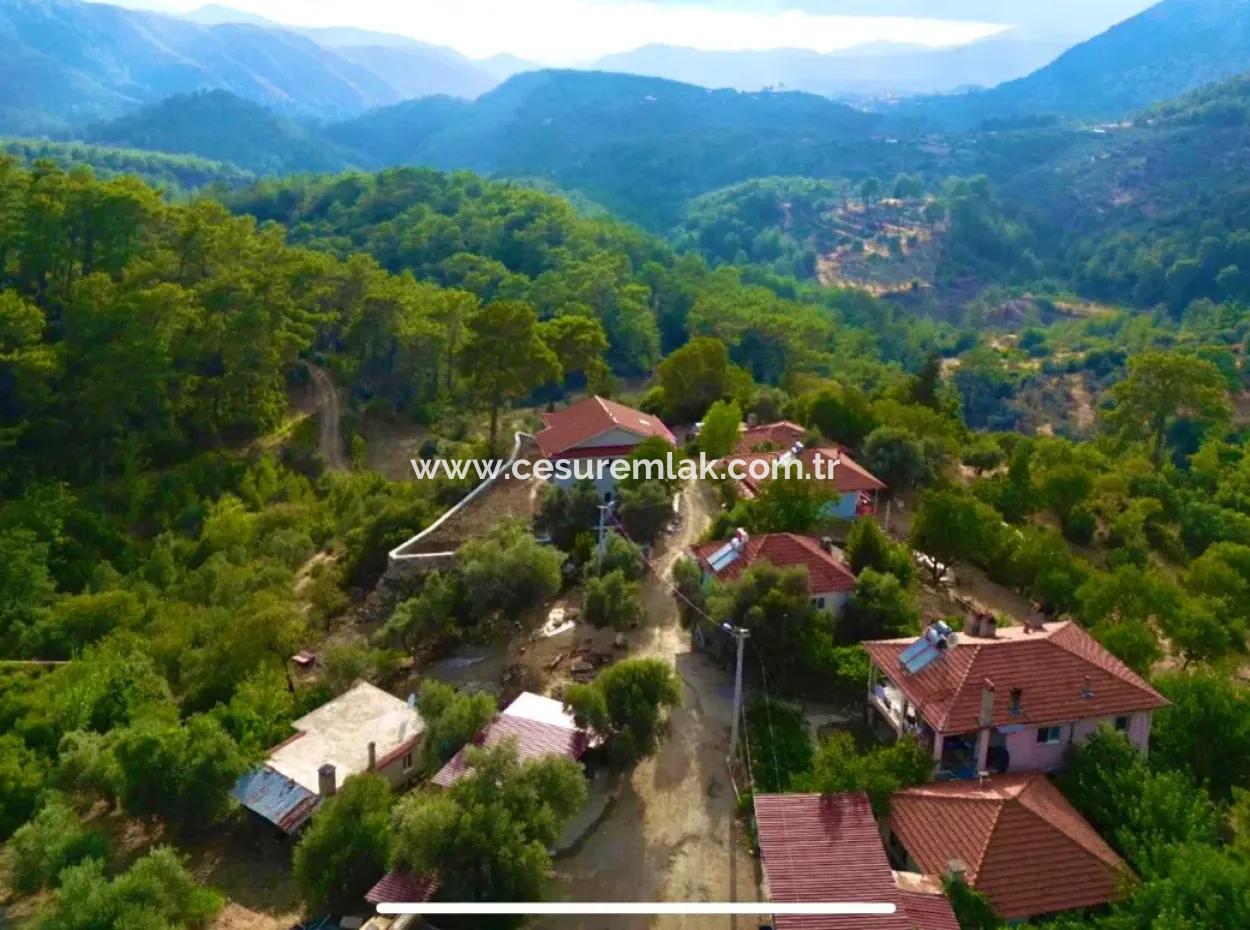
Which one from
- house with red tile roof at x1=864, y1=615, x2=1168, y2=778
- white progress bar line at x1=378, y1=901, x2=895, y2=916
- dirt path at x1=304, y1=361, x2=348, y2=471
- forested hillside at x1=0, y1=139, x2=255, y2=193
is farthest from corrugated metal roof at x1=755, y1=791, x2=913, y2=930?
forested hillside at x1=0, y1=139, x2=255, y2=193

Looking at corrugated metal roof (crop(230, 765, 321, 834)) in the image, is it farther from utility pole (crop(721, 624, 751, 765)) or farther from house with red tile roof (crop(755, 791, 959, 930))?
house with red tile roof (crop(755, 791, 959, 930))

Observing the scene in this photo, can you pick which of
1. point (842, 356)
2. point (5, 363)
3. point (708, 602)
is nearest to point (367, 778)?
point (708, 602)

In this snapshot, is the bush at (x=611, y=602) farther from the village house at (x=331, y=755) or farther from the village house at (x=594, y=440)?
the village house at (x=594, y=440)

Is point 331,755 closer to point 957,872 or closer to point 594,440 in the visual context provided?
point 957,872

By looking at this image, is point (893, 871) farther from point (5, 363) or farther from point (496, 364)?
point (5, 363)

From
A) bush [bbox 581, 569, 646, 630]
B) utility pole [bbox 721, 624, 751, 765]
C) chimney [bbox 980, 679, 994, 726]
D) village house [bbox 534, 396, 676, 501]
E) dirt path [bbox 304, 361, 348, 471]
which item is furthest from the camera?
dirt path [bbox 304, 361, 348, 471]

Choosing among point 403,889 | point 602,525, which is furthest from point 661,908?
point 602,525
